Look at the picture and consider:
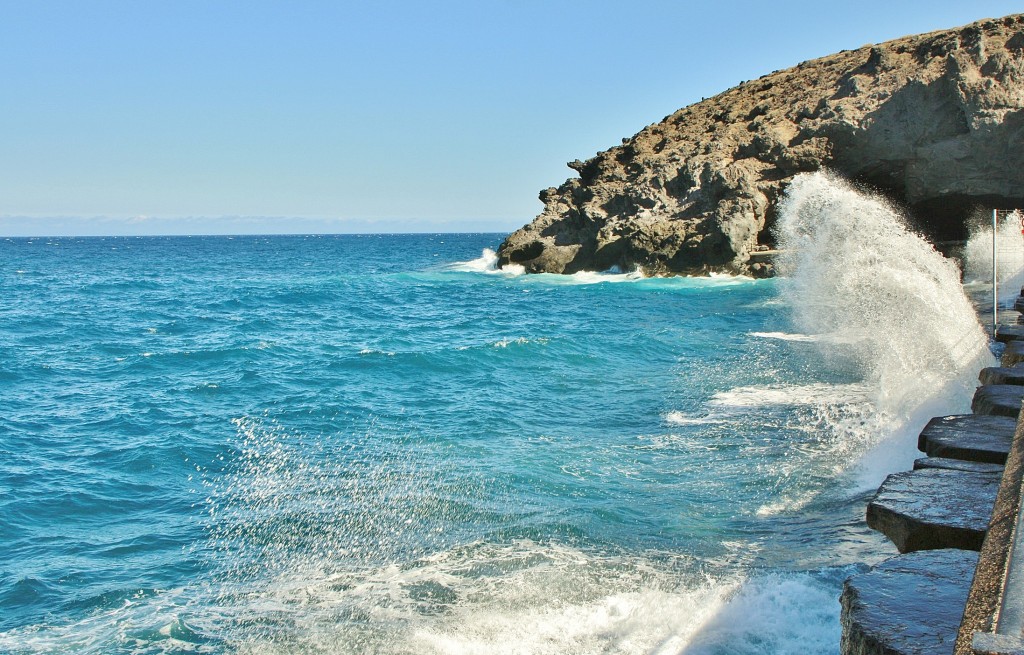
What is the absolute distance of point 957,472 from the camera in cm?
463

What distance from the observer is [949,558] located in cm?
348

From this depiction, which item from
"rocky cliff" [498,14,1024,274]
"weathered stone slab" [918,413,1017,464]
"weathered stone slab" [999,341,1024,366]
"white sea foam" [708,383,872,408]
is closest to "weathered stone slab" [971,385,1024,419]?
"weathered stone slab" [918,413,1017,464]

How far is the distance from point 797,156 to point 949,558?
3414 centimetres

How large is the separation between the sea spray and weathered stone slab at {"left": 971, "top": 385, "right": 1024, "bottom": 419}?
216cm

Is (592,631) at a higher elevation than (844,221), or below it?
below

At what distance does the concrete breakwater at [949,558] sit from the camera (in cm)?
226

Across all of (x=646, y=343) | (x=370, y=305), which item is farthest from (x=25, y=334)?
(x=646, y=343)

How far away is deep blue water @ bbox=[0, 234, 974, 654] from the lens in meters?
5.69

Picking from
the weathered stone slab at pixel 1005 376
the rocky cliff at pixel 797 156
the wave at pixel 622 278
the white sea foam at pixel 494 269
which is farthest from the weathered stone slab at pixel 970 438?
the white sea foam at pixel 494 269

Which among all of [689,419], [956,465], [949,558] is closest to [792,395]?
[689,419]

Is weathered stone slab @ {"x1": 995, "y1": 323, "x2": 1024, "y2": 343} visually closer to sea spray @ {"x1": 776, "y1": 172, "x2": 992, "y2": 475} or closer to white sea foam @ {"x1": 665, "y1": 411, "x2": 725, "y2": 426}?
sea spray @ {"x1": 776, "y1": 172, "x2": 992, "y2": 475}

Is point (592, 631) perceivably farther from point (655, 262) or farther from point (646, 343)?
point (655, 262)

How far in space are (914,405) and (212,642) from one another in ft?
27.1

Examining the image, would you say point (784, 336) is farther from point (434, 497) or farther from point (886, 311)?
point (434, 497)
